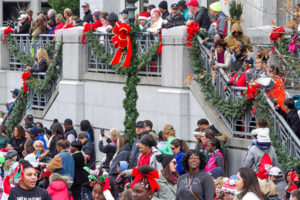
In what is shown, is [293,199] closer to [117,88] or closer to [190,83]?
[190,83]

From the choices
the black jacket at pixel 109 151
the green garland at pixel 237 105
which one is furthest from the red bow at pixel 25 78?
the black jacket at pixel 109 151

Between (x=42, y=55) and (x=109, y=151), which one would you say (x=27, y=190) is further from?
(x=42, y=55)

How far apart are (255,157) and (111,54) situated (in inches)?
274

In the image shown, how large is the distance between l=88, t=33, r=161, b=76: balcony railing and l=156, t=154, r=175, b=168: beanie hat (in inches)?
197

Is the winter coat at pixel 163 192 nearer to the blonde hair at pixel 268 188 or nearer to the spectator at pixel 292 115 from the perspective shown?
the blonde hair at pixel 268 188

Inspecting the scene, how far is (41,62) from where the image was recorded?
2092 centimetres

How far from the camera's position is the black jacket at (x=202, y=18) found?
56.5 ft

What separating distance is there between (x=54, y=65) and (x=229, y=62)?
6523 millimetres

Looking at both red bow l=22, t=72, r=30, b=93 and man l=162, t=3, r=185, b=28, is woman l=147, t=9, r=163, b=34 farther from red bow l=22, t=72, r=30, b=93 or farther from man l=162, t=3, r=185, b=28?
red bow l=22, t=72, r=30, b=93

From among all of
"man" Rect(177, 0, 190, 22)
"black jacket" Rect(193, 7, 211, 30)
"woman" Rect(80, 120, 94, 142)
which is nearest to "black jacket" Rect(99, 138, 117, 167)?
"woman" Rect(80, 120, 94, 142)

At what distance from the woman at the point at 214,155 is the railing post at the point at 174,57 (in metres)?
3.41

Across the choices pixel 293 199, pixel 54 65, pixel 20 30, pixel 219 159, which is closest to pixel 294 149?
pixel 219 159

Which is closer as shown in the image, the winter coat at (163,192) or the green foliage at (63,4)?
the winter coat at (163,192)

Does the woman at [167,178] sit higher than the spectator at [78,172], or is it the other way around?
the woman at [167,178]
